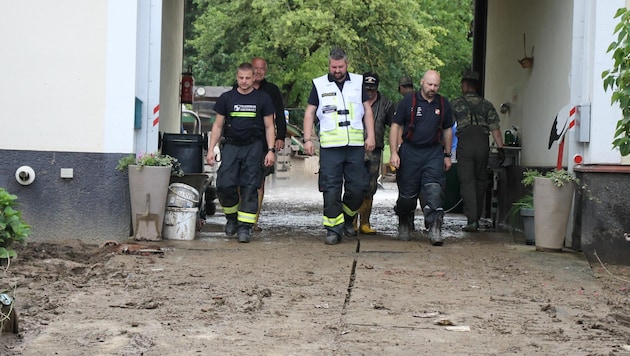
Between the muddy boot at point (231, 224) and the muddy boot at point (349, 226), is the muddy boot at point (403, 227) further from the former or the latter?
the muddy boot at point (231, 224)

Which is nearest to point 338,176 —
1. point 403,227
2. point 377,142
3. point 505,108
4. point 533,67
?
point 403,227

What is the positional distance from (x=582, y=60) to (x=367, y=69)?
2521 cm

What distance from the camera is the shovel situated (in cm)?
1067

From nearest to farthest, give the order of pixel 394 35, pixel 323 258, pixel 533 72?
pixel 323 258, pixel 533 72, pixel 394 35

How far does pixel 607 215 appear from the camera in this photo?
33.5ft

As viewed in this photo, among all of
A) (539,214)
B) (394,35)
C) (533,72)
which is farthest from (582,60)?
(394,35)

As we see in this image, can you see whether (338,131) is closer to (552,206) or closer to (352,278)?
(552,206)

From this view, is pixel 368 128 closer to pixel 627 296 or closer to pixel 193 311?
pixel 627 296

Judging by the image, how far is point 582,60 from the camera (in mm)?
10773

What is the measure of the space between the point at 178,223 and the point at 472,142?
168 inches

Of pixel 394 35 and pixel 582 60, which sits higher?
pixel 394 35

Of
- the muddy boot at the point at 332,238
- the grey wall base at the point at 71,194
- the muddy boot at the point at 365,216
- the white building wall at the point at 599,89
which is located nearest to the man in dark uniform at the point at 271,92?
the muddy boot at the point at 365,216

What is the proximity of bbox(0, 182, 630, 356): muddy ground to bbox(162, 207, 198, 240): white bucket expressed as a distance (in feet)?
0.64

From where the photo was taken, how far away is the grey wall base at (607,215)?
33.3 feet
